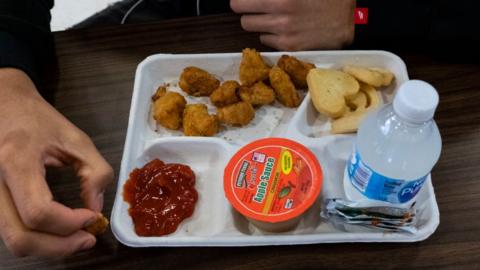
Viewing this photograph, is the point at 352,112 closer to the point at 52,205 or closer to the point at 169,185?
the point at 169,185

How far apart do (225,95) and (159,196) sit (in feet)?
0.99

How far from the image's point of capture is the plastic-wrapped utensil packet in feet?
2.90

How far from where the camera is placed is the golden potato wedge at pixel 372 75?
1.15 m

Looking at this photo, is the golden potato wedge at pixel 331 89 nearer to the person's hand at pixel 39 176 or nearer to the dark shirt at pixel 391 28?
the dark shirt at pixel 391 28

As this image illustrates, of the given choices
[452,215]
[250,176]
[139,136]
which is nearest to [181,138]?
[139,136]

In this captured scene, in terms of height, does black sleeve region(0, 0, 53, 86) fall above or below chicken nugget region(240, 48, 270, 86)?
above

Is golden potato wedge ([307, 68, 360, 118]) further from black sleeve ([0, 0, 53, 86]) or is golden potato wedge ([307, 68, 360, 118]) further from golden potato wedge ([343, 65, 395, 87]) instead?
black sleeve ([0, 0, 53, 86])

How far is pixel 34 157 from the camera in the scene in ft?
2.81

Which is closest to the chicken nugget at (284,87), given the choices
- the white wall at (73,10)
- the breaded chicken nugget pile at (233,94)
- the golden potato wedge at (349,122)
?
the breaded chicken nugget pile at (233,94)

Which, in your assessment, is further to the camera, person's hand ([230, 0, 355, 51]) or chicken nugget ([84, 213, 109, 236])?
person's hand ([230, 0, 355, 51])

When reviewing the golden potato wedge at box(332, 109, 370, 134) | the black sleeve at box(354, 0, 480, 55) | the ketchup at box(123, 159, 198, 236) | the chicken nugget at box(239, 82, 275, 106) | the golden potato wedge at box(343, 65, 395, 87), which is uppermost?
the black sleeve at box(354, 0, 480, 55)

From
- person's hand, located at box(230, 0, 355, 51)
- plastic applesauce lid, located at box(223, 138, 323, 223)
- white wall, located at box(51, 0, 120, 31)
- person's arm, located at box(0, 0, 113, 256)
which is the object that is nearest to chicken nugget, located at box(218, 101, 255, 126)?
plastic applesauce lid, located at box(223, 138, 323, 223)

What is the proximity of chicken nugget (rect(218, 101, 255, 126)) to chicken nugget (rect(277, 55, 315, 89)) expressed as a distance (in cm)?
13

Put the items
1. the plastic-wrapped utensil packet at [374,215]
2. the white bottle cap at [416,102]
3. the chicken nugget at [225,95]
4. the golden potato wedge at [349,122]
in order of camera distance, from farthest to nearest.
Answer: the chicken nugget at [225,95]
the golden potato wedge at [349,122]
the plastic-wrapped utensil packet at [374,215]
the white bottle cap at [416,102]
